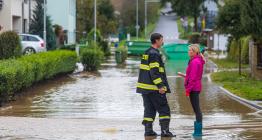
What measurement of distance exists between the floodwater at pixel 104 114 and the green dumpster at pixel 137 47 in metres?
31.3

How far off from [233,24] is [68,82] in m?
9.43

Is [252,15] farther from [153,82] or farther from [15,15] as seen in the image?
[15,15]

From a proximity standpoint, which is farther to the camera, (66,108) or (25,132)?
(66,108)

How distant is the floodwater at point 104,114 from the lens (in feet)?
38.0

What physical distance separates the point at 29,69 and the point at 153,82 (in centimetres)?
965

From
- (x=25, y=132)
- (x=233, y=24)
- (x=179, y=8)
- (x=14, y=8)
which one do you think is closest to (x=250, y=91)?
(x=25, y=132)

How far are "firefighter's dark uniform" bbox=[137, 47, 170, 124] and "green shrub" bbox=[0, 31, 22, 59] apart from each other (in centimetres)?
1231

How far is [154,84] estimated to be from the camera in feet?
36.3

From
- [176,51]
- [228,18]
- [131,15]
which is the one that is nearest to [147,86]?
[228,18]

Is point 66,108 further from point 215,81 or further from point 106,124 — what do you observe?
point 215,81

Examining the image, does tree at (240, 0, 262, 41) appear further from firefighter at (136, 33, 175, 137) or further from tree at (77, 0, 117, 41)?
tree at (77, 0, 117, 41)

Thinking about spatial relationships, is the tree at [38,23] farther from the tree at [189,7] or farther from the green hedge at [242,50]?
the tree at [189,7]

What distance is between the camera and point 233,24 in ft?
103

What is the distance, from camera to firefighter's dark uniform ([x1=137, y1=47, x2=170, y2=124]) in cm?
1099
